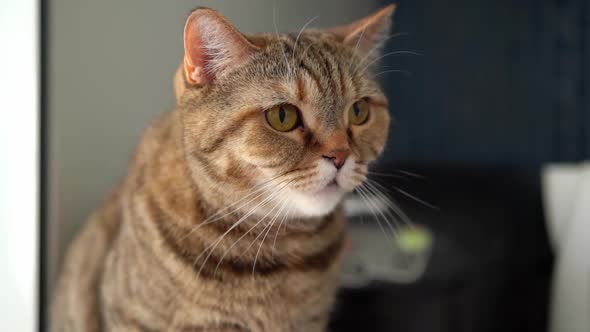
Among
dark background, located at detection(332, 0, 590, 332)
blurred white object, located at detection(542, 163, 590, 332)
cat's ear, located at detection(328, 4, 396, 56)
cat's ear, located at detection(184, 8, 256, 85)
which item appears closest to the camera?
cat's ear, located at detection(184, 8, 256, 85)

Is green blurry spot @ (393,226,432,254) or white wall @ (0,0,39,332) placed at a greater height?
white wall @ (0,0,39,332)

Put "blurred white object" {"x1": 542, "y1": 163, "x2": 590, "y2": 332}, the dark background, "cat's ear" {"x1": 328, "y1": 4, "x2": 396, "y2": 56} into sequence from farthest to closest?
the dark background → "blurred white object" {"x1": 542, "y1": 163, "x2": 590, "y2": 332} → "cat's ear" {"x1": 328, "y1": 4, "x2": 396, "y2": 56}

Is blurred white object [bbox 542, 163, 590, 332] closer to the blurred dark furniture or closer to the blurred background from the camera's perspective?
the blurred background

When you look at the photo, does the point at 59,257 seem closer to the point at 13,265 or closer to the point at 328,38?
the point at 13,265

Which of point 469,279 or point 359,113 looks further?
point 469,279

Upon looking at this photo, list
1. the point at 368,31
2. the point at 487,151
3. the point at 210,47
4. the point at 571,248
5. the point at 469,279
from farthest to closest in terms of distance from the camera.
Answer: the point at 487,151 → the point at 469,279 → the point at 571,248 → the point at 368,31 → the point at 210,47

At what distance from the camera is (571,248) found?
35.9 inches

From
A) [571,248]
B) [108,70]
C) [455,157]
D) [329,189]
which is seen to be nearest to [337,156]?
[329,189]

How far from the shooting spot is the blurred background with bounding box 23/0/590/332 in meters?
0.71

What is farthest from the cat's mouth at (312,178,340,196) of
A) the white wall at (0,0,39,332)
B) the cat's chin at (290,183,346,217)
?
the white wall at (0,0,39,332)

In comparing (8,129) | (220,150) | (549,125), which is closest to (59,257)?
(8,129)

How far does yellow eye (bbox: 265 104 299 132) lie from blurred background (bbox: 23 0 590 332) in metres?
0.14

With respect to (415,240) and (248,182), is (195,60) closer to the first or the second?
(248,182)

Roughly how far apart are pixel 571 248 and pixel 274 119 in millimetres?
623
